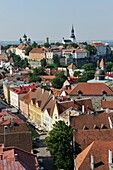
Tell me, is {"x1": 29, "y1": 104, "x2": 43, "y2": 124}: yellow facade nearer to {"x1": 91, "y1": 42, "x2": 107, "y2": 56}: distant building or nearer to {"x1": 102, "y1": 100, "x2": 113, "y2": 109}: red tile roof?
{"x1": 102, "y1": 100, "x2": 113, "y2": 109}: red tile roof

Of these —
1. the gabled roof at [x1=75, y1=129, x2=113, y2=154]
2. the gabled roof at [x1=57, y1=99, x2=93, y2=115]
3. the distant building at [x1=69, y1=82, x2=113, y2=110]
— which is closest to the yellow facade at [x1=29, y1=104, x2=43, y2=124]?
the distant building at [x1=69, y1=82, x2=113, y2=110]

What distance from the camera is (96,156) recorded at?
30938 millimetres

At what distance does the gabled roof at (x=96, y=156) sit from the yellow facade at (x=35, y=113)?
26270 millimetres

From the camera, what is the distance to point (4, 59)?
15550cm

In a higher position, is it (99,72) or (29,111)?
(99,72)

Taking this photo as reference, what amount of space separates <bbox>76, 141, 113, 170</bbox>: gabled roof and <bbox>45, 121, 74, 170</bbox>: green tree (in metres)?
2.46

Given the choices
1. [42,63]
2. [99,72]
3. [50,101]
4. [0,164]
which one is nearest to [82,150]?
[0,164]

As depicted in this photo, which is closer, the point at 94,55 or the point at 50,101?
the point at 50,101

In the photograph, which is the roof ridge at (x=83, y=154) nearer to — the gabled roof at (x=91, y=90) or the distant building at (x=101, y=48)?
the gabled roof at (x=91, y=90)

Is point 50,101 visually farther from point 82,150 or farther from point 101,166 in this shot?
point 101,166

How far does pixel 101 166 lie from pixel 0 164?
8334mm

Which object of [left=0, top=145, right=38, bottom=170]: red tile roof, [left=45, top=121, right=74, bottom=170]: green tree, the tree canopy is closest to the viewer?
[left=0, top=145, right=38, bottom=170]: red tile roof

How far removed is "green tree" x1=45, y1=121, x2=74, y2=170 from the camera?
112 ft

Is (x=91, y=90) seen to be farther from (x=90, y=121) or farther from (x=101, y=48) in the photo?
(x=101, y=48)
